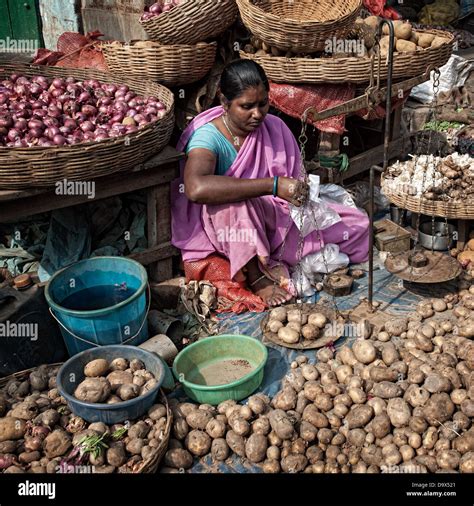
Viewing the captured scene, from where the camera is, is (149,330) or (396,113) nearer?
(149,330)

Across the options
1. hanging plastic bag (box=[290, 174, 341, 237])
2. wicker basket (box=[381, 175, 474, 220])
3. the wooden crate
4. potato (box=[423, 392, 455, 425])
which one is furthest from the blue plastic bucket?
wicker basket (box=[381, 175, 474, 220])

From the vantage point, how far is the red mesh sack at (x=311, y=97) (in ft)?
14.3

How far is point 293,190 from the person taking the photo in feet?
11.3

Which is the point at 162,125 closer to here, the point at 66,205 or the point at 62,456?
the point at 66,205

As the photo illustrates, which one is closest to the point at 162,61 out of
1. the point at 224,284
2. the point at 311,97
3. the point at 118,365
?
the point at 311,97

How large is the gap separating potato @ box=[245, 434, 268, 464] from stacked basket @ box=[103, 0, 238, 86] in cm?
248

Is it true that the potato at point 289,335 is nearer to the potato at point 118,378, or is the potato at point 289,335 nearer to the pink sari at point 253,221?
the pink sari at point 253,221

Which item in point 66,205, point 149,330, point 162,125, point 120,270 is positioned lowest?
point 149,330

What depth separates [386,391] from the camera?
284 centimetres

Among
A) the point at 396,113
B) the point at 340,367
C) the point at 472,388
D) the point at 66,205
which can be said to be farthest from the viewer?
the point at 396,113

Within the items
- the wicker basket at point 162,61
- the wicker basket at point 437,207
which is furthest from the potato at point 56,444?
the wicker basket at point 437,207

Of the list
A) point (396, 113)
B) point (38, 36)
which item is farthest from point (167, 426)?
point (38, 36)

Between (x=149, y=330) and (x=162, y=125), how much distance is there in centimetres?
117

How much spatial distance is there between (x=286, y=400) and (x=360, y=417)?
35cm
